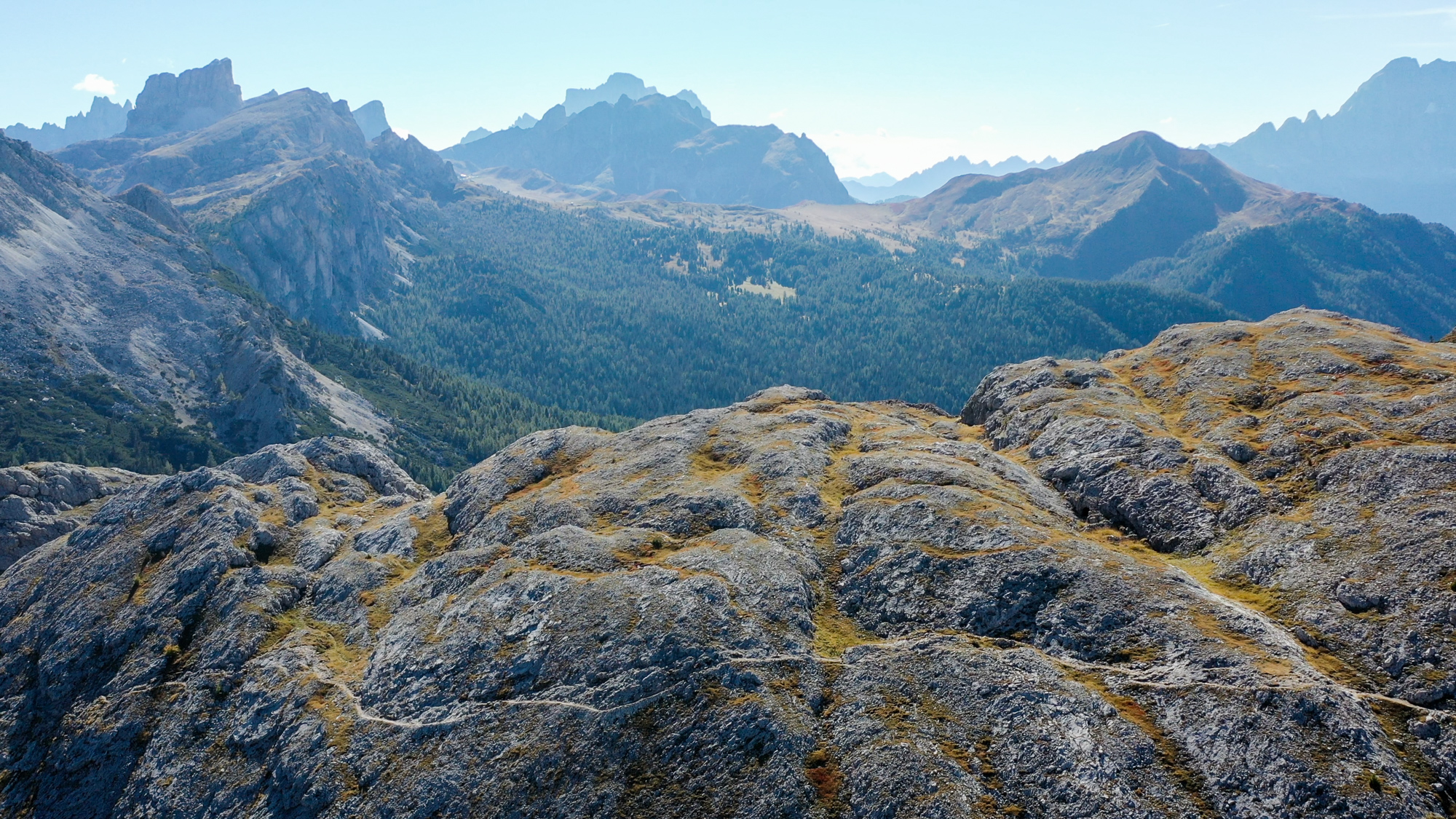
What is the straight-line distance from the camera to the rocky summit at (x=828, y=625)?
36.2m

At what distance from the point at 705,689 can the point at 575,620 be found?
458 inches

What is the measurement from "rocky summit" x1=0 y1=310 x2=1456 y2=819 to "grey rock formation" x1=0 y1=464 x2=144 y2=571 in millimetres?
40548

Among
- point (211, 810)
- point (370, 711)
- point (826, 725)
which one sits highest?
point (826, 725)

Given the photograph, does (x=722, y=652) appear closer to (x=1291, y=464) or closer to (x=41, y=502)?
(x=1291, y=464)

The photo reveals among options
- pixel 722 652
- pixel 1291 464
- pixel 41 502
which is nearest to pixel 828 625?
pixel 722 652

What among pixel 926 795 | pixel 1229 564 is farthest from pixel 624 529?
pixel 1229 564

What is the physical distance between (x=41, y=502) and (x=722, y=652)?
128462mm

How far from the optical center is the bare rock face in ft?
117

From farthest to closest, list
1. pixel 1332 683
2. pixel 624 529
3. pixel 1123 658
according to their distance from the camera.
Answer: pixel 624 529, pixel 1123 658, pixel 1332 683

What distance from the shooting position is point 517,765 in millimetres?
42562

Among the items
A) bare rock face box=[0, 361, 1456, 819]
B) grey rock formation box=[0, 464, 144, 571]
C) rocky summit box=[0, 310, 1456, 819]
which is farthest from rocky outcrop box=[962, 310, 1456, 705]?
grey rock formation box=[0, 464, 144, 571]

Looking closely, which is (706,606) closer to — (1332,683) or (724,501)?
(724,501)

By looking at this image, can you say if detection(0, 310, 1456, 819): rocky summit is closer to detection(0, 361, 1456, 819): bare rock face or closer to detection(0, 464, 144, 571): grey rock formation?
detection(0, 361, 1456, 819): bare rock face

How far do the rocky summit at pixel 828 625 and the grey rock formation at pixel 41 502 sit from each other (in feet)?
133
